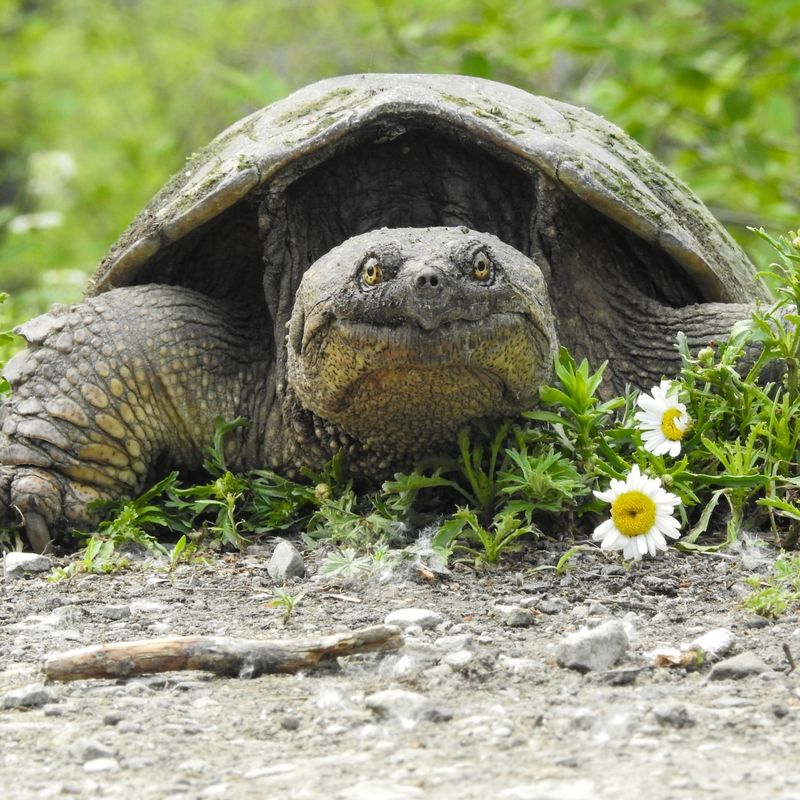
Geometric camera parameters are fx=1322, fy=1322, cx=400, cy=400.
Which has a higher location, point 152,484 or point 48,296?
point 48,296

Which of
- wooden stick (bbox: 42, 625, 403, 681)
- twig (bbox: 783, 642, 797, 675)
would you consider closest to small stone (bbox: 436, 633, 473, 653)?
wooden stick (bbox: 42, 625, 403, 681)

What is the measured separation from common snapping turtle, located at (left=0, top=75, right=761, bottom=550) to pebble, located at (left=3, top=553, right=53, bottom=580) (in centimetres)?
24

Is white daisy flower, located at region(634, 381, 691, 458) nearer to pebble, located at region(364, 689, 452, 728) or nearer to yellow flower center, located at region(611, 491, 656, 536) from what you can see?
yellow flower center, located at region(611, 491, 656, 536)

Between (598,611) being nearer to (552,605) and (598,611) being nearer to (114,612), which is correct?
(552,605)

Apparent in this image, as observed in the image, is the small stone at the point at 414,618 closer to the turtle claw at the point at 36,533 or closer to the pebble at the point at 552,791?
the pebble at the point at 552,791

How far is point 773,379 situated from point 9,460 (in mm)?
2039

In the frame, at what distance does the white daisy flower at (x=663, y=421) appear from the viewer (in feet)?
10.0

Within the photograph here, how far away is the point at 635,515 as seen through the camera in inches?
114

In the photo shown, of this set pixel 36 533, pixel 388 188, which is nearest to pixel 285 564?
pixel 36 533

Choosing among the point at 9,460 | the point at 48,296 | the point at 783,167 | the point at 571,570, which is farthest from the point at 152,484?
the point at 783,167

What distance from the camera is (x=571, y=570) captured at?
9.48 feet

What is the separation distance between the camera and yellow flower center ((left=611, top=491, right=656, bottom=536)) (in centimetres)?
288

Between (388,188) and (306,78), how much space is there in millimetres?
8662

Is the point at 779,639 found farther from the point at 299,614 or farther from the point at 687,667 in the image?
the point at 299,614
